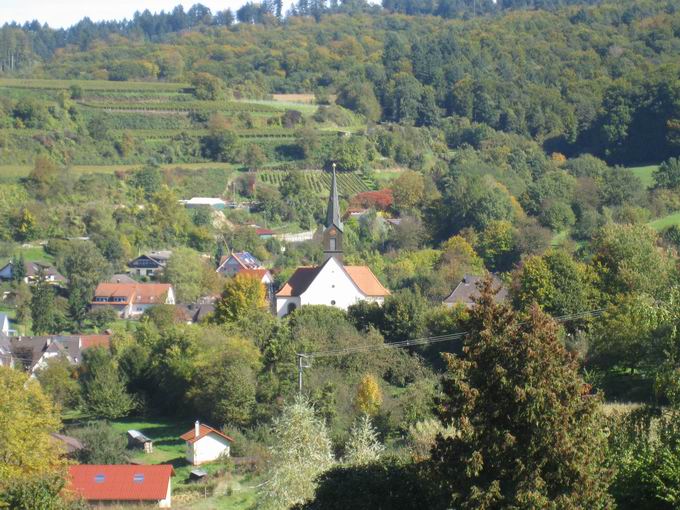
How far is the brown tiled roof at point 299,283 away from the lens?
46.5 meters

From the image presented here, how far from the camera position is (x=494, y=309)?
1588 centimetres

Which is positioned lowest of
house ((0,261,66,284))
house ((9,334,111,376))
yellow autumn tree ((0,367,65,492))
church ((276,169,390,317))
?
house ((0,261,66,284))

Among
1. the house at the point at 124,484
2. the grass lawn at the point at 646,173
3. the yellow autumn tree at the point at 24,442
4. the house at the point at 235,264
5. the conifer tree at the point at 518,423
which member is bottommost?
the house at the point at 235,264

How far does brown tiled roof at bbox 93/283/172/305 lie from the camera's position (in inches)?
2265

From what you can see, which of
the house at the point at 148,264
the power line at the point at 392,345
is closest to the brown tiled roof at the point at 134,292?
the house at the point at 148,264

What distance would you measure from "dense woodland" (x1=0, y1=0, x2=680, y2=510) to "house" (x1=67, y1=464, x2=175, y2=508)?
1.81 m

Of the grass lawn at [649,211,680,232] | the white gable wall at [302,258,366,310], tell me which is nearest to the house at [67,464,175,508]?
the white gable wall at [302,258,366,310]

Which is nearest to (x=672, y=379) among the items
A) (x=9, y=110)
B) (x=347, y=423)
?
(x=347, y=423)

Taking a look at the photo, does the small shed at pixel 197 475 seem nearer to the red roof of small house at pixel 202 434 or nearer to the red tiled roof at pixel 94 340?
the red roof of small house at pixel 202 434

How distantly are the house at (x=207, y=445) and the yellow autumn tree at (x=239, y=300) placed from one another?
36.7 ft

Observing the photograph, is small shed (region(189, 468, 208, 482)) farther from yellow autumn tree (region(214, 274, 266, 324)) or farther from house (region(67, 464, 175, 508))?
yellow autumn tree (region(214, 274, 266, 324))

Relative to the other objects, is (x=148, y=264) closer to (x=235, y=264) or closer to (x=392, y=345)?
(x=235, y=264)

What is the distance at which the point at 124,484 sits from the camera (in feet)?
93.0

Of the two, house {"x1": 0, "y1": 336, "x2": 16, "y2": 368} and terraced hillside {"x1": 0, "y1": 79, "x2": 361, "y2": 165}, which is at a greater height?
terraced hillside {"x1": 0, "y1": 79, "x2": 361, "y2": 165}
